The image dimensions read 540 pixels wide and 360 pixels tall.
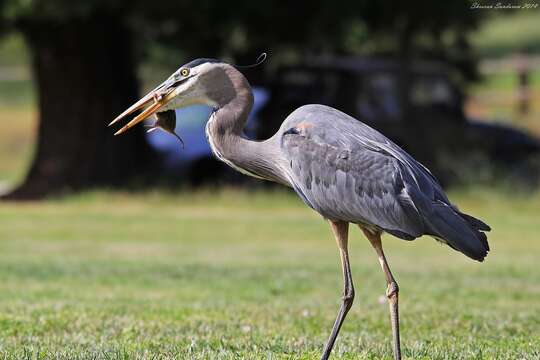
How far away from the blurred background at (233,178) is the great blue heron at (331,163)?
2996 millimetres

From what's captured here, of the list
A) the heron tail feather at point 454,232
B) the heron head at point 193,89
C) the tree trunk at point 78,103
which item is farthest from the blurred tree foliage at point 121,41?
the heron tail feather at point 454,232

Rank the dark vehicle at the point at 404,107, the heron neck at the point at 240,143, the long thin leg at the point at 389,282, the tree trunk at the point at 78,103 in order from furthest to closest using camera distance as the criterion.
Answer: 1. the dark vehicle at the point at 404,107
2. the tree trunk at the point at 78,103
3. the long thin leg at the point at 389,282
4. the heron neck at the point at 240,143

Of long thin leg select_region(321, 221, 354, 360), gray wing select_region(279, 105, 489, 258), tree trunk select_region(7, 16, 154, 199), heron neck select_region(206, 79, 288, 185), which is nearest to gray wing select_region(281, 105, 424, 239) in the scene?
gray wing select_region(279, 105, 489, 258)

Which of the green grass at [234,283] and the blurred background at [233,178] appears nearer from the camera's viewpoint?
the green grass at [234,283]

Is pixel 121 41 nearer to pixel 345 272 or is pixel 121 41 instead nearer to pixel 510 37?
pixel 345 272

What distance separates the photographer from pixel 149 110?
6.55 meters

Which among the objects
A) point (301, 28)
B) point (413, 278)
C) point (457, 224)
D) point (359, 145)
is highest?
point (301, 28)

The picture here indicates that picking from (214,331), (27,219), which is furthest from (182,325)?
(27,219)

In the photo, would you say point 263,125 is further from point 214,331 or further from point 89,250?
point 214,331

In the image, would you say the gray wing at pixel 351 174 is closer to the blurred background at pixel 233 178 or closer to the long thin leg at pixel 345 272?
the long thin leg at pixel 345 272

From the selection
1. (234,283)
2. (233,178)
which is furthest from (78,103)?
(234,283)

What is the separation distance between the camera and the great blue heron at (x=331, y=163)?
6.36 metres

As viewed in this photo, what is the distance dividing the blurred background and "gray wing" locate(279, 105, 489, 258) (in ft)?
9.96

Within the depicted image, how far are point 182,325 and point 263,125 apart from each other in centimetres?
1388
